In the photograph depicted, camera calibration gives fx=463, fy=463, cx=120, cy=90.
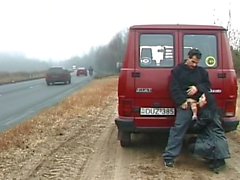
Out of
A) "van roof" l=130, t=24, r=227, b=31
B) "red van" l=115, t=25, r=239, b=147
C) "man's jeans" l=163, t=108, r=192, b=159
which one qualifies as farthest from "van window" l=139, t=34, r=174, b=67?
"man's jeans" l=163, t=108, r=192, b=159

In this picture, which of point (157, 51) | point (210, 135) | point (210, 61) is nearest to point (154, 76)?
point (157, 51)

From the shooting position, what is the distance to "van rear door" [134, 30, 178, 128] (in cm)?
788

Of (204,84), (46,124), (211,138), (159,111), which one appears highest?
(204,84)

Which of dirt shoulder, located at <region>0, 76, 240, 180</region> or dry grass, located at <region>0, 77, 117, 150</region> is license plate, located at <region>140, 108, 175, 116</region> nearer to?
dirt shoulder, located at <region>0, 76, 240, 180</region>

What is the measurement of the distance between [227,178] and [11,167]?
3336 mm

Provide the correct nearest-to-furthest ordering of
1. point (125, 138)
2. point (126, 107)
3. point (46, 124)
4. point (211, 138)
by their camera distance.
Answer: point (211, 138)
point (126, 107)
point (125, 138)
point (46, 124)

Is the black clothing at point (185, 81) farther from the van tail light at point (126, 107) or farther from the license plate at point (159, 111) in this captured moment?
the van tail light at point (126, 107)

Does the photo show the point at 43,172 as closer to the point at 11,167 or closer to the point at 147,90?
the point at 11,167

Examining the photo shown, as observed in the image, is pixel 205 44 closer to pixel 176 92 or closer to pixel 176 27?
pixel 176 27

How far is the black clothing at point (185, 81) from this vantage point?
7.42 m

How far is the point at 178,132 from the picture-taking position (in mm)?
7508

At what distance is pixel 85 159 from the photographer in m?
7.97

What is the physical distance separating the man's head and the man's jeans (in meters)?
0.72

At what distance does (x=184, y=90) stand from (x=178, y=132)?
2.26 feet
